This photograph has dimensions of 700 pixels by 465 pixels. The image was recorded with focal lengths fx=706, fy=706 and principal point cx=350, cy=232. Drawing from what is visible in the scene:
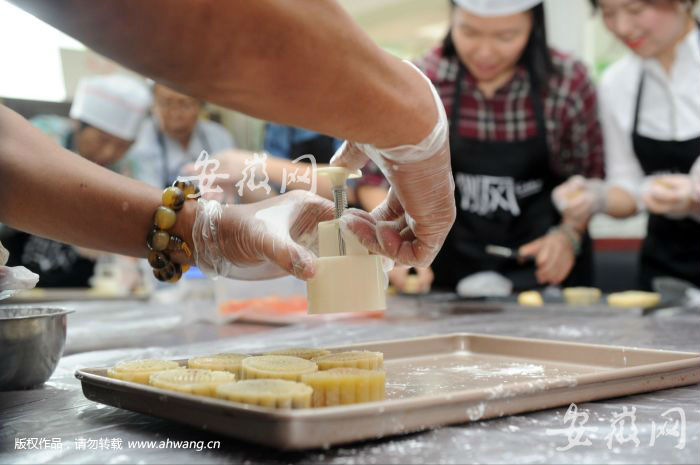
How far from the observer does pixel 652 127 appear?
2920 millimetres

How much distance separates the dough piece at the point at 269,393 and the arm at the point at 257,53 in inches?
10.8

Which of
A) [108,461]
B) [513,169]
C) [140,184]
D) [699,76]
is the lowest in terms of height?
[108,461]

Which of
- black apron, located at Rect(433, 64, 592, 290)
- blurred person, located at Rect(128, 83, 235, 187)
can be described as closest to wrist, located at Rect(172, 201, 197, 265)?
black apron, located at Rect(433, 64, 592, 290)

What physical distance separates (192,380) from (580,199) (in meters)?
2.25

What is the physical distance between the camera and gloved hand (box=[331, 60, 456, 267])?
0.88 m

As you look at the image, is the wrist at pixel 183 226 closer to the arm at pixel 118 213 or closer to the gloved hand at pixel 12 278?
the arm at pixel 118 213

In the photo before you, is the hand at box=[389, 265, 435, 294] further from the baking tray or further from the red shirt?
the baking tray

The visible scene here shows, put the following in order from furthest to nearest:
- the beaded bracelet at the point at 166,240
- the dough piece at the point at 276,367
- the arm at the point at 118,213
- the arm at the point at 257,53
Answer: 1. the beaded bracelet at the point at 166,240
2. the arm at the point at 118,213
3. the dough piece at the point at 276,367
4. the arm at the point at 257,53

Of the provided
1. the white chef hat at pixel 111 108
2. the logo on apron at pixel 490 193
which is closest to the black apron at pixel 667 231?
the logo on apron at pixel 490 193

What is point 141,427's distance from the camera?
2.64 ft

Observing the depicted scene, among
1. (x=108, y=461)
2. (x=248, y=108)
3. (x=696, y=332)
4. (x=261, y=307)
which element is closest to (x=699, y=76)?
(x=696, y=332)

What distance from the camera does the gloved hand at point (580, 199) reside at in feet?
8.99

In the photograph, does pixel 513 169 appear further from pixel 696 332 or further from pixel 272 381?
pixel 272 381

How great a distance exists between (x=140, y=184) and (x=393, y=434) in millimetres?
748
